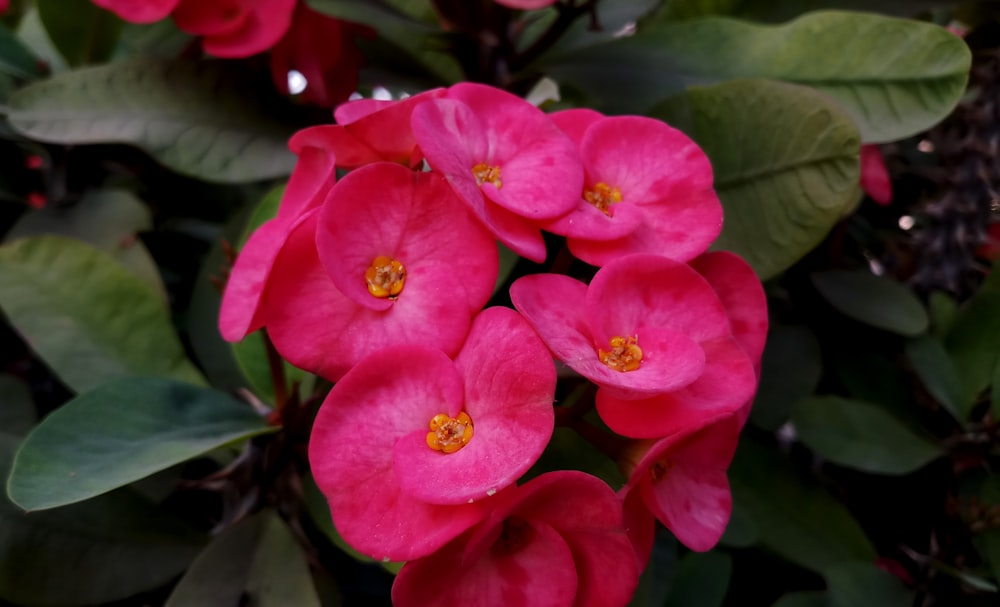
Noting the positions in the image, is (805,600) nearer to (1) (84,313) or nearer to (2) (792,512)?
(2) (792,512)

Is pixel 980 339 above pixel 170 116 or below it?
below

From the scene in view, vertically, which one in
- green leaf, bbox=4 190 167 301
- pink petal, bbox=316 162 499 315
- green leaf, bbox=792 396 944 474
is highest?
pink petal, bbox=316 162 499 315

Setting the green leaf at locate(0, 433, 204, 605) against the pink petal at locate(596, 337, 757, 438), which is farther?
the green leaf at locate(0, 433, 204, 605)

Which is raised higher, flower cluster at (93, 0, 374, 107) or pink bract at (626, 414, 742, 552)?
flower cluster at (93, 0, 374, 107)

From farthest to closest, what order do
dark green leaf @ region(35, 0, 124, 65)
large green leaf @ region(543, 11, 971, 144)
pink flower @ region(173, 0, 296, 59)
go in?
dark green leaf @ region(35, 0, 124, 65) < pink flower @ region(173, 0, 296, 59) < large green leaf @ region(543, 11, 971, 144)

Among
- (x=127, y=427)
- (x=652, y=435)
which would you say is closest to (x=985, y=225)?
(x=652, y=435)

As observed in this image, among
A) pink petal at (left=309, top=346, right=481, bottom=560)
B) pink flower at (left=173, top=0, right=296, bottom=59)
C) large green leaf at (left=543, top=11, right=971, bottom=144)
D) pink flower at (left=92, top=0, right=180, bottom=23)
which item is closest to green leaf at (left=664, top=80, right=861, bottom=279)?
large green leaf at (left=543, top=11, right=971, bottom=144)

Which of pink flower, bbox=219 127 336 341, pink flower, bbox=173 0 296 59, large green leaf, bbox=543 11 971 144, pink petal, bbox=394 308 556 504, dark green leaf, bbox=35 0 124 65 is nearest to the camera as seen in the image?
pink petal, bbox=394 308 556 504

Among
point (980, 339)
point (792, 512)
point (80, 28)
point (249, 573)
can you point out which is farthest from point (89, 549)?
point (980, 339)

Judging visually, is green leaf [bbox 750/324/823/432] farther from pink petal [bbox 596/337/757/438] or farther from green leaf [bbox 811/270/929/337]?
pink petal [bbox 596/337/757/438]
